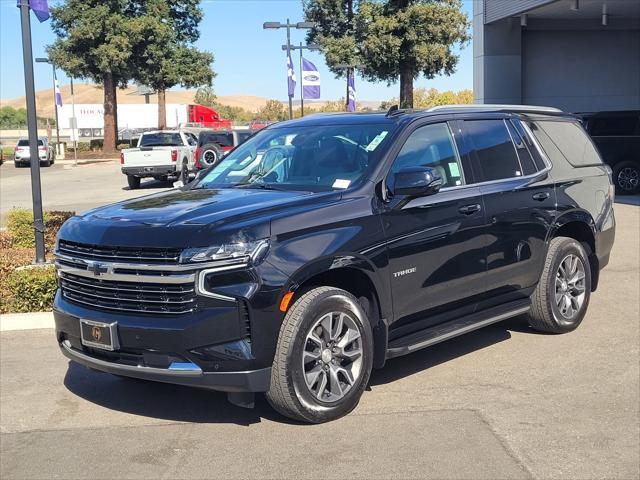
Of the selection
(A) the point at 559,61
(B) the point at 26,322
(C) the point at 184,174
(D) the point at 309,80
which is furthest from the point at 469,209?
(A) the point at 559,61

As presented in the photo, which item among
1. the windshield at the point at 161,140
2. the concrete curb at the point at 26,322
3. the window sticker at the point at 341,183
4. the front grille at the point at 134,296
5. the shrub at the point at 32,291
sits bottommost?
the concrete curb at the point at 26,322

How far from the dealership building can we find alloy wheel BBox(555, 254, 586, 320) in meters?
24.1

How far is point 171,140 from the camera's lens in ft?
84.6

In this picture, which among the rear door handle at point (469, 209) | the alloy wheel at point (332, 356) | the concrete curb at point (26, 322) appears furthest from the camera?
the concrete curb at point (26, 322)

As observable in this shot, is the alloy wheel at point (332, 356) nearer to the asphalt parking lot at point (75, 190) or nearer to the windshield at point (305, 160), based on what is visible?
the windshield at point (305, 160)

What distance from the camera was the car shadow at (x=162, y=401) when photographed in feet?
16.1

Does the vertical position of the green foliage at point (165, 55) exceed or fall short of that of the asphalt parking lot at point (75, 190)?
it exceeds it

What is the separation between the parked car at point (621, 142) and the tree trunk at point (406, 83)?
19.7 m

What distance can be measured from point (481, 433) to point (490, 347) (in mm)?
1916

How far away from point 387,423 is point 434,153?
6.71ft

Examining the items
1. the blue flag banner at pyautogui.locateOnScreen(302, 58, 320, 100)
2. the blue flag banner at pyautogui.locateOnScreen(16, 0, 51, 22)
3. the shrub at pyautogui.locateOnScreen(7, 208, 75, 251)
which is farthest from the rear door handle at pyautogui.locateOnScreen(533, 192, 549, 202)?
the blue flag banner at pyautogui.locateOnScreen(302, 58, 320, 100)

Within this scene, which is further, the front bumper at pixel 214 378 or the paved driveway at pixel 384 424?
the front bumper at pixel 214 378

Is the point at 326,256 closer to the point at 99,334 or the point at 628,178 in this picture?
the point at 99,334

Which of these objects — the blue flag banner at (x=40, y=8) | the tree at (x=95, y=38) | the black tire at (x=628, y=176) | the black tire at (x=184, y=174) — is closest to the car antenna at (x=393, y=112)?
the blue flag banner at (x=40, y=8)
